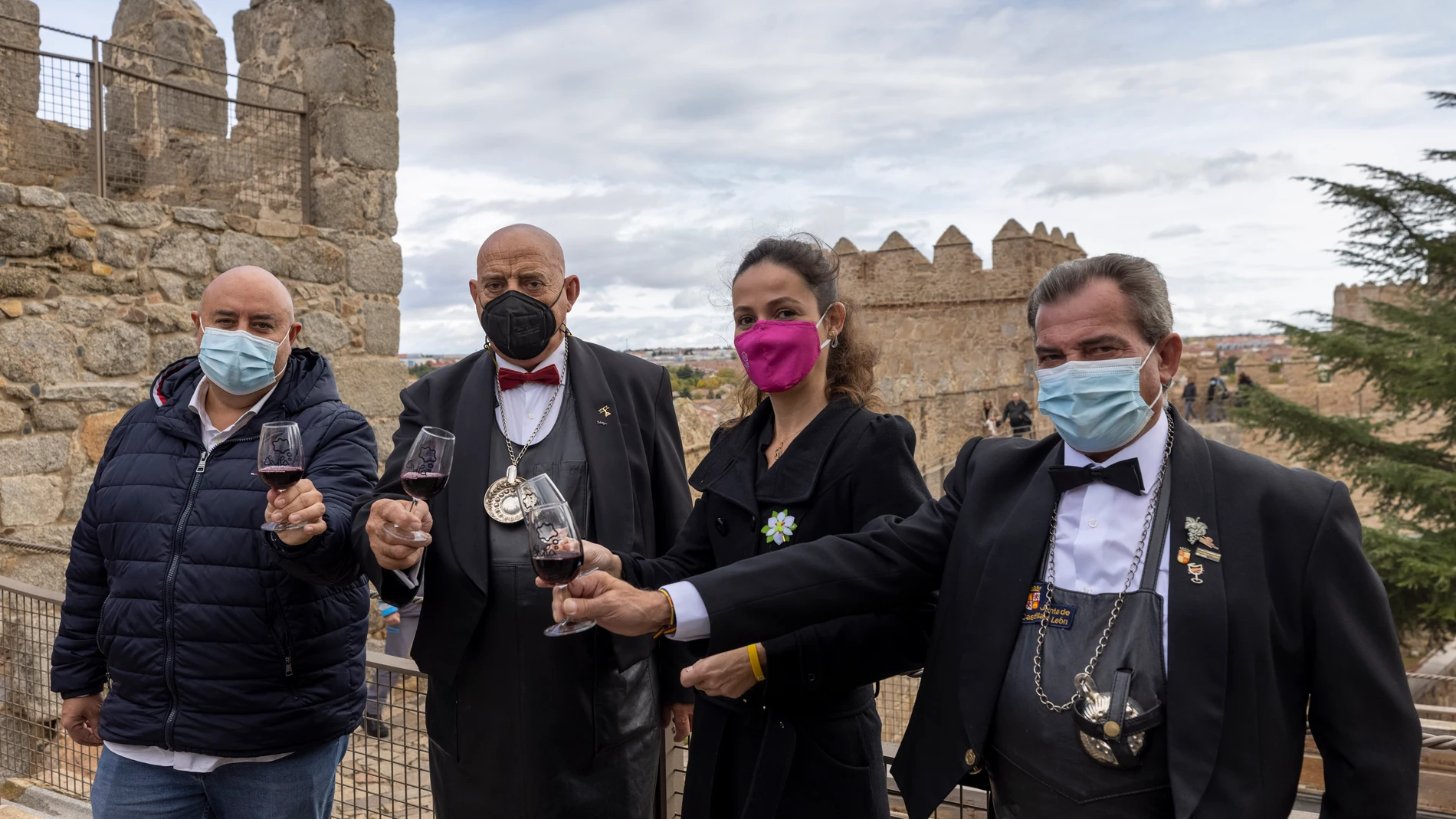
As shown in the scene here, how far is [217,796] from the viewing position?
2.63 metres

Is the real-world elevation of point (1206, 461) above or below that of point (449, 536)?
above

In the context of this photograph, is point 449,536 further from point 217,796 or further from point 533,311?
point 217,796

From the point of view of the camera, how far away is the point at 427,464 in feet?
7.32

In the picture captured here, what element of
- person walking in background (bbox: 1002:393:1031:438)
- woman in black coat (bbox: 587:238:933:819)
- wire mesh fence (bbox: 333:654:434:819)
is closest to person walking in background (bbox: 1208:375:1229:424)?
person walking in background (bbox: 1002:393:1031:438)

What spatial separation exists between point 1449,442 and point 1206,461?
11.7 metres

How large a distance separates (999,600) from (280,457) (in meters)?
1.59

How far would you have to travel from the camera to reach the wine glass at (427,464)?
2221mm

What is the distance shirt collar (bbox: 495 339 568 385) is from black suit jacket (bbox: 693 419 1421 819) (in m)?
1.07

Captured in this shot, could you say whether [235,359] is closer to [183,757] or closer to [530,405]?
[530,405]

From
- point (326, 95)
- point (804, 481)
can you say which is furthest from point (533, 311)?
point (326, 95)

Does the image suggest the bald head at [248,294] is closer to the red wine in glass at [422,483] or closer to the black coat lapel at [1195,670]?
the red wine in glass at [422,483]

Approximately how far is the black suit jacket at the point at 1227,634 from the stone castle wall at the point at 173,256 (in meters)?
4.95

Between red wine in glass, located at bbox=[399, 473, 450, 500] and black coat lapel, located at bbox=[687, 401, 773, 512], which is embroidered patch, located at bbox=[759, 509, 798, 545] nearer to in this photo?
black coat lapel, located at bbox=[687, 401, 773, 512]

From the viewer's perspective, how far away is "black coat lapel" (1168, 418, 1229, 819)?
1635 mm
